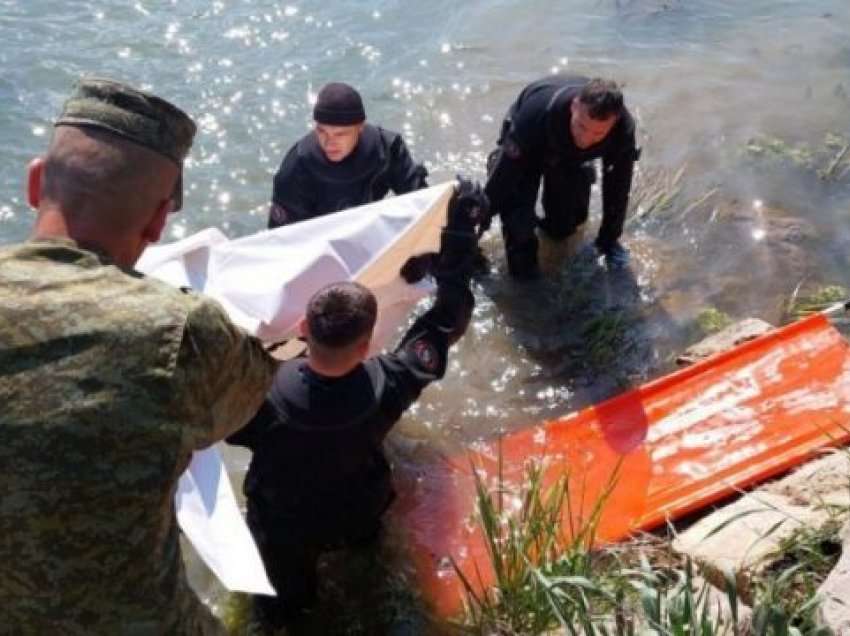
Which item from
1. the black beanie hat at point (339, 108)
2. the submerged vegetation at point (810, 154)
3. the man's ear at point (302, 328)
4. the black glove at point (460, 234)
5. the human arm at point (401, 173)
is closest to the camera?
the man's ear at point (302, 328)

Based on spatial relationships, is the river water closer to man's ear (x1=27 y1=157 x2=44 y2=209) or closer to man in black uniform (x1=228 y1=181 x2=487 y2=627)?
man in black uniform (x1=228 y1=181 x2=487 y2=627)

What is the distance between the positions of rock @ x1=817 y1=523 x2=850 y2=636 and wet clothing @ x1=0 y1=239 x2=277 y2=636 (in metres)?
1.81

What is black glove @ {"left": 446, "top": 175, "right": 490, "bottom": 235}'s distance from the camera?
389 cm

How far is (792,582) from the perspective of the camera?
3039 mm

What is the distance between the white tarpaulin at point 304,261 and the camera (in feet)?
11.9

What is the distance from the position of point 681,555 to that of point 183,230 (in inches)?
159

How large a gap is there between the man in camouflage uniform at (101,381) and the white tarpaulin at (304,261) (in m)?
1.48

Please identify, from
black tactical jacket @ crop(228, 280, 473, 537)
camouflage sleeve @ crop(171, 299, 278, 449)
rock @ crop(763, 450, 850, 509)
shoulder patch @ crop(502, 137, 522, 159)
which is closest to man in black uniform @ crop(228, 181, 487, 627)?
black tactical jacket @ crop(228, 280, 473, 537)

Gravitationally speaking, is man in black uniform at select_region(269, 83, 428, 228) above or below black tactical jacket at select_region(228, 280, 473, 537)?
above

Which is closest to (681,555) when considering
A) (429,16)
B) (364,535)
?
(364,535)

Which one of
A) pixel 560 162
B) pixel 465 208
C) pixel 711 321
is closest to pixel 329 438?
pixel 465 208

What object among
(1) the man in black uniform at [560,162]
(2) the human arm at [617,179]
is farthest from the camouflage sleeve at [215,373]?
(2) the human arm at [617,179]

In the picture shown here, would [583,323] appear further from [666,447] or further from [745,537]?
[745,537]

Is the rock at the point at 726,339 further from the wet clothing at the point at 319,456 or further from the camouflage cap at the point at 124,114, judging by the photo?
the camouflage cap at the point at 124,114
